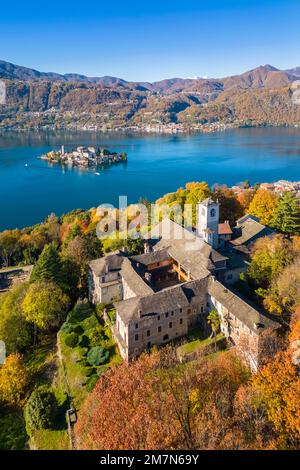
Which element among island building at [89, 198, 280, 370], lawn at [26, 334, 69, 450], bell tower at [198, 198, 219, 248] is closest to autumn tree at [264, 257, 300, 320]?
island building at [89, 198, 280, 370]

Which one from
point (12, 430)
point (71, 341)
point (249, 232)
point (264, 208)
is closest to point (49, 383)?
point (71, 341)

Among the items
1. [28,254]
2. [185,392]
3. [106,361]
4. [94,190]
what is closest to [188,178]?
[94,190]

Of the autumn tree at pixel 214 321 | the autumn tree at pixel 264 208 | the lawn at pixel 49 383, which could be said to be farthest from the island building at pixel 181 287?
the autumn tree at pixel 264 208

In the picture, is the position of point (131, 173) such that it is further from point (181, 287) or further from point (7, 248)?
point (181, 287)

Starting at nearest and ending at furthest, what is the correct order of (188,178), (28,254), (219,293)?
(219,293) → (28,254) → (188,178)

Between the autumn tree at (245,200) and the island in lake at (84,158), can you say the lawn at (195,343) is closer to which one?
the autumn tree at (245,200)
